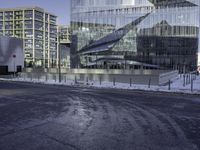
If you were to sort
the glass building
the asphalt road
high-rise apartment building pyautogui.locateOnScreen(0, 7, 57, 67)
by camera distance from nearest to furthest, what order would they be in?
the asphalt road → the glass building → high-rise apartment building pyautogui.locateOnScreen(0, 7, 57, 67)

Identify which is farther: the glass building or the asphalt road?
the glass building

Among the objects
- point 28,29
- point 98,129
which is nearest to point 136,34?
point 98,129

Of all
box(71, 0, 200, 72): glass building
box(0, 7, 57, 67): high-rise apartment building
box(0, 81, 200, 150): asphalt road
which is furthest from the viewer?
box(0, 7, 57, 67): high-rise apartment building

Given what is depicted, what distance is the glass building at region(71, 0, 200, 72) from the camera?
7662 centimetres

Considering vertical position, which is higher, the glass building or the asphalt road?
Result: the glass building

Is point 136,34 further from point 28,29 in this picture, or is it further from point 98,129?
point 28,29

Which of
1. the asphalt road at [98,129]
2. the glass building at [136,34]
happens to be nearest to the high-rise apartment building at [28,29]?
the glass building at [136,34]

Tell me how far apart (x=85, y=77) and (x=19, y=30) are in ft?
389

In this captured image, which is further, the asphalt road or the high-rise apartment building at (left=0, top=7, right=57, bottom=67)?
the high-rise apartment building at (left=0, top=7, right=57, bottom=67)

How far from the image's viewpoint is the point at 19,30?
151m

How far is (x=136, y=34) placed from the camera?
3209 inches

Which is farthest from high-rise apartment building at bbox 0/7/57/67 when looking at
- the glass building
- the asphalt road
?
the asphalt road

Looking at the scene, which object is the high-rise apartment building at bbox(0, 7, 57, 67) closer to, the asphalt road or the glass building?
the glass building

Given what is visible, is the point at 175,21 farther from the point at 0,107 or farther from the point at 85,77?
the point at 0,107
